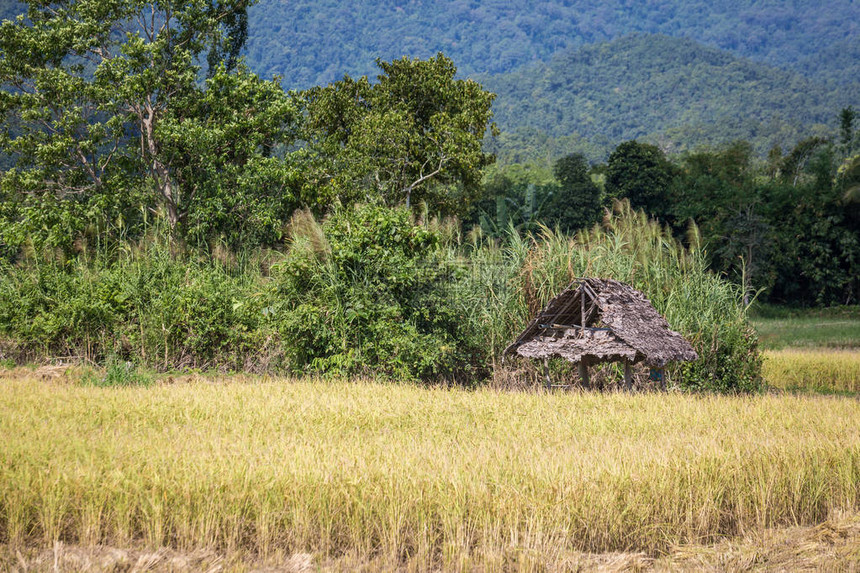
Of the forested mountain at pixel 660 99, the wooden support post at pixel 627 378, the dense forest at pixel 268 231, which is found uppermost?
the forested mountain at pixel 660 99

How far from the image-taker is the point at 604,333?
8516 mm

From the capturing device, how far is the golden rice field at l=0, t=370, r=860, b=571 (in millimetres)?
4383

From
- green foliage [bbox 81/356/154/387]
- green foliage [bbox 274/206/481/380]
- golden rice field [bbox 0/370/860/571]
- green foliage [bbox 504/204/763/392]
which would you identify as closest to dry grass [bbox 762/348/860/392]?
green foliage [bbox 504/204/763/392]

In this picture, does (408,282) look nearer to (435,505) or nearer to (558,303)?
(558,303)

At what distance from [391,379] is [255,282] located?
312 cm

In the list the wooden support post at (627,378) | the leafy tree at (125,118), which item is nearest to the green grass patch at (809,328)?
the wooden support post at (627,378)

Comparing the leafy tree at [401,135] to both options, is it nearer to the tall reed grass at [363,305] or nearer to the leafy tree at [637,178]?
the tall reed grass at [363,305]

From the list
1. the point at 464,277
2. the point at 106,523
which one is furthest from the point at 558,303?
the point at 106,523

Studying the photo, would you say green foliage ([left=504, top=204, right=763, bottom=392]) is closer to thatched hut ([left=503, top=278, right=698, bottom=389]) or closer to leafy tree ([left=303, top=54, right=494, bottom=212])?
thatched hut ([left=503, top=278, right=698, bottom=389])

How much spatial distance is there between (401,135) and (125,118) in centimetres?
695

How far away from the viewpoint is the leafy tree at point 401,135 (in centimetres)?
2058

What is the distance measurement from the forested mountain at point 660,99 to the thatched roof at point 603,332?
97.0 meters

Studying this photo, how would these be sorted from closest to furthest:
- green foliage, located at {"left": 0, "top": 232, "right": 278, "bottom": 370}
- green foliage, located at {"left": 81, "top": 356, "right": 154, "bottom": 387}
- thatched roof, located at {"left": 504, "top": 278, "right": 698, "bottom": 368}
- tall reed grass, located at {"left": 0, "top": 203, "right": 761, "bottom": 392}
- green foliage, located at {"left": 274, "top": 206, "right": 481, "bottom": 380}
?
thatched roof, located at {"left": 504, "top": 278, "right": 698, "bottom": 368}
green foliage, located at {"left": 81, "top": 356, "right": 154, "bottom": 387}
green foliage, located at {"left": 274, "top": 206, "right": 481, "bottom": 380}
tall reed grass, located at {"left": 0, "top": 203, "right": 761, "bottom": 392}
green foliage, located at {"left": 0, "top": 232, "right": 278, "bottom": 370}

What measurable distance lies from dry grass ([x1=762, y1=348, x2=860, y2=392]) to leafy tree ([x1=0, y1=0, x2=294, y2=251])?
1096 cm
